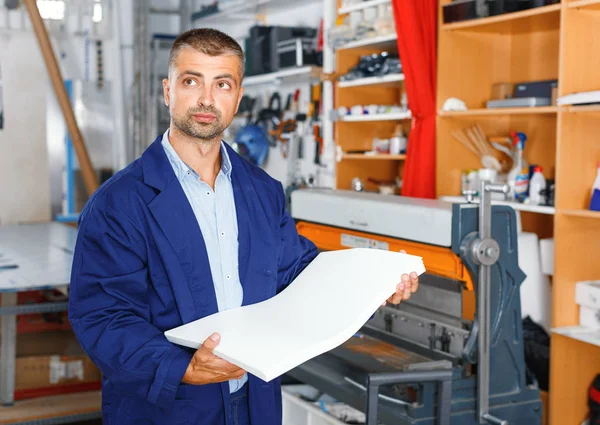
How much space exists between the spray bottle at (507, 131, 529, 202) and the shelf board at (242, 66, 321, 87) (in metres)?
1.36

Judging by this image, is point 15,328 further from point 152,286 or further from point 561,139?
point 561,139

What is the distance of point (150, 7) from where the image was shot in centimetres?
662

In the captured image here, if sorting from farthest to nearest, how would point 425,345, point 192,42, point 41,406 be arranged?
point 41,406 → point 425,345 → point 192,42

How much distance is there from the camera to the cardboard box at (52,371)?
3.67 meters

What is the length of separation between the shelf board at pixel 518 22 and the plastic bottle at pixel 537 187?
66cm

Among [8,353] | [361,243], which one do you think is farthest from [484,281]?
[8,353]

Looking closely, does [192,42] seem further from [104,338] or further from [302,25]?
[302,25]

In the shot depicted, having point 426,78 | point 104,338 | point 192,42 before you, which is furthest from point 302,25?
point 104,338

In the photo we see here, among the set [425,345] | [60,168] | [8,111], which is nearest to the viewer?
[425,345]

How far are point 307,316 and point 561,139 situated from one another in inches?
70.9

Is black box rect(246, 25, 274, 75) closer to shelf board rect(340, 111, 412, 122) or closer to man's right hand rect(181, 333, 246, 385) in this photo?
shelf board rect(340, 111, 412, 122)

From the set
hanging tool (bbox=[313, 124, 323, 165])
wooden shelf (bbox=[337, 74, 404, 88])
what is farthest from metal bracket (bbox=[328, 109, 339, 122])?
hanging tool (bbox=[313, 124, 323, 165])

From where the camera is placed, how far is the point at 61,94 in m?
5.83

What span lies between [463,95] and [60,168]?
386 cm
